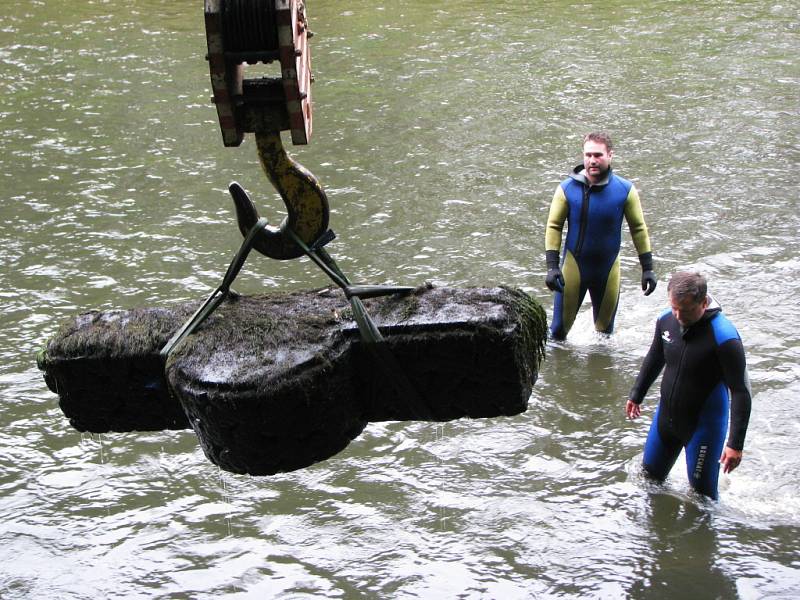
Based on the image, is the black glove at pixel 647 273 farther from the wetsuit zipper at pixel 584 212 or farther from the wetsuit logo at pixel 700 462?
the wetsuit logo at pixel 700 462

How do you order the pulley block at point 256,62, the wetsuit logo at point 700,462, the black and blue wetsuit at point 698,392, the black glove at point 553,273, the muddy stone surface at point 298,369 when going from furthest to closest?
the black glove at point 553,273
the wetsuit logo at point 700,462
the black and blue wetsuit at point 698,392
the muddy stone surface at point 298,369
the pulley block at point 256,62

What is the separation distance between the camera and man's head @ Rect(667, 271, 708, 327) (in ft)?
19.2

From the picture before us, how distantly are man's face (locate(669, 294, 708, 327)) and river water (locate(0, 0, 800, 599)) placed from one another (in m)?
1.47

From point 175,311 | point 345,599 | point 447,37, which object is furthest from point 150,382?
point 447,37

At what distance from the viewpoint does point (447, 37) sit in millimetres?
20297

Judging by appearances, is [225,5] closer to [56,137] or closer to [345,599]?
[345,599]

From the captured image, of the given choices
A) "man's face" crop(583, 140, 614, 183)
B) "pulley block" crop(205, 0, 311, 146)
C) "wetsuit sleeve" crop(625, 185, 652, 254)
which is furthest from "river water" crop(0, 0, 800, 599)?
"pulley block" crop(205, 0, 311, 146)

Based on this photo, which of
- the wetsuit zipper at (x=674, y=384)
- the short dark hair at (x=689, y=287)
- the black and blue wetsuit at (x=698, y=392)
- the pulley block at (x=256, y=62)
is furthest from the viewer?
the wetsuit zipper at (x=674, y=384)

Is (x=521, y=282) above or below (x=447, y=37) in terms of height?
below

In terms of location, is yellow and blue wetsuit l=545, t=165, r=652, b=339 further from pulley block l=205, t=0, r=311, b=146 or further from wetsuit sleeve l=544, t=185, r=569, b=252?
pulley block l=205, t=0, r=311, b=146

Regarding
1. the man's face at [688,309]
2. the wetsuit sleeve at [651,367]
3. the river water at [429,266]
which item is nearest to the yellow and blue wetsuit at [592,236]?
the river water at [429,266]

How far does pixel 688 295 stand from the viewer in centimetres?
586

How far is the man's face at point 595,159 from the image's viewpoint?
821 centimetres

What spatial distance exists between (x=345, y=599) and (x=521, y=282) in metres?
4.67
